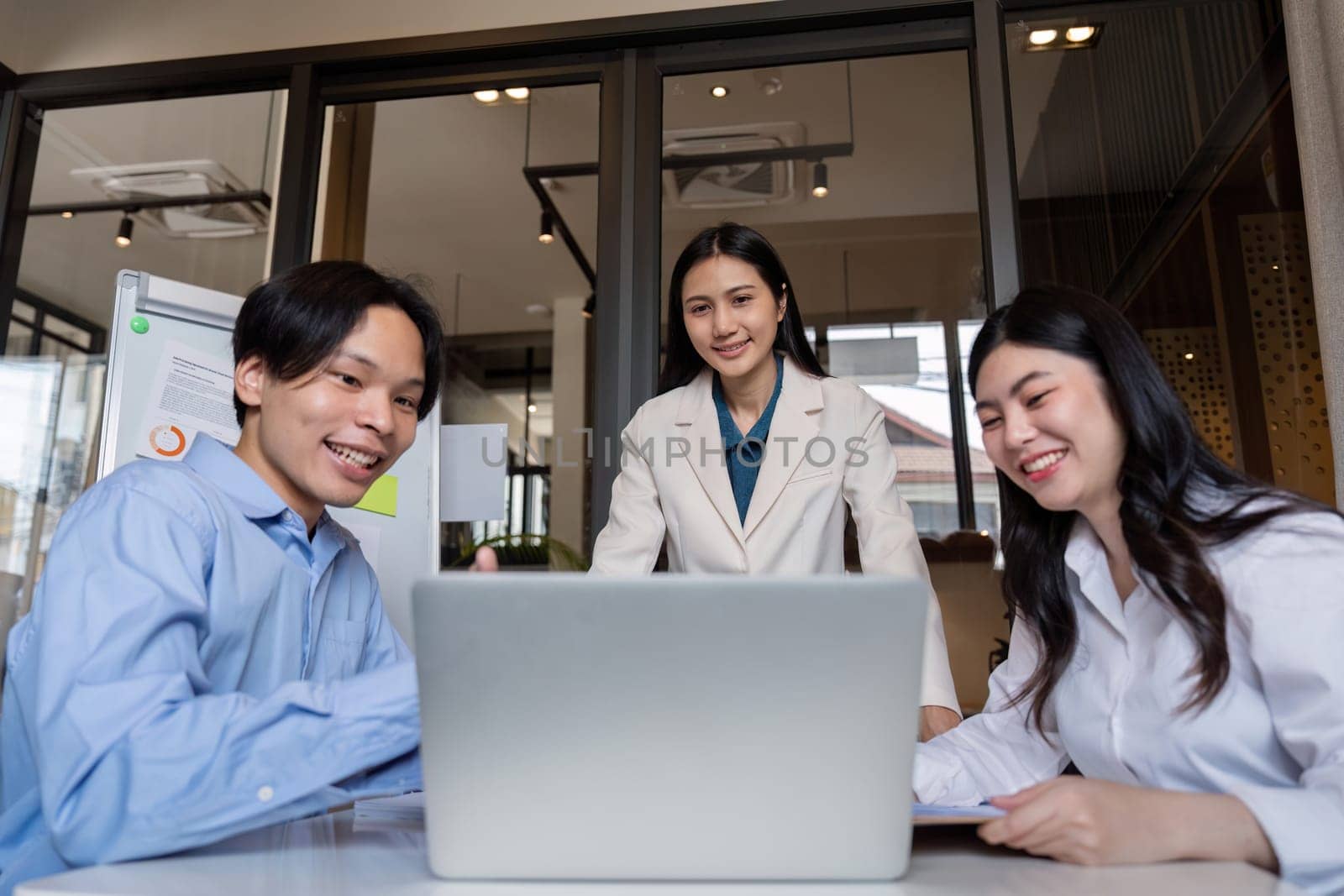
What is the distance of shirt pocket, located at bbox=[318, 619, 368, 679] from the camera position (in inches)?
51.6

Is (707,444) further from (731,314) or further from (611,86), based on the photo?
(611,86)

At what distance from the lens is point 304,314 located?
4.21 ft

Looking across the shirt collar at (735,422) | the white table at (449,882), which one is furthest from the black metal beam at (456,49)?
the white table at (449,882)

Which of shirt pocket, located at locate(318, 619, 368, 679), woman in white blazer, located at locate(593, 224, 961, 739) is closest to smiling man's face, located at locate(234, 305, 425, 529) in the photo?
shirt pocket, located at locate(318, 619, 368, 679)

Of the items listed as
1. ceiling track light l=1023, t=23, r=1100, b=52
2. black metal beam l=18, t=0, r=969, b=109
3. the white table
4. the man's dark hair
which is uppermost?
black metal beam l=18, t=0, r=969, b=109

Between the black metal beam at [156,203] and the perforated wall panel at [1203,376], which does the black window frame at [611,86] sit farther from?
the perforated wall panel at [1203,376]

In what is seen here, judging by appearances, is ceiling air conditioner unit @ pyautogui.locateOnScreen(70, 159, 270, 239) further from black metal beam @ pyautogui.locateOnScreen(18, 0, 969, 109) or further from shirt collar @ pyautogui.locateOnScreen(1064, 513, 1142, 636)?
shirt collar @ pyautogui.locateOnScreen(1064, 513, 1142, 636)

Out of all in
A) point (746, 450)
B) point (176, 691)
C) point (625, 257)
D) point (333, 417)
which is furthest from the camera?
point (625, 257)

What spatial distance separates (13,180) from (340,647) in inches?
93.4

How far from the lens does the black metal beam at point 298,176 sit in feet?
9.04

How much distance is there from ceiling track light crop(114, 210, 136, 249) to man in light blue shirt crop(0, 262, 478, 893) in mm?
2428

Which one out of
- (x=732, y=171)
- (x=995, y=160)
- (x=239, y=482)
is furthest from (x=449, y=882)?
(x=732, y=171)

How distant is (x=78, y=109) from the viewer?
9.89ft

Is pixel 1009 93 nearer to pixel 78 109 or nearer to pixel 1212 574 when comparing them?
pixel 1212 574
